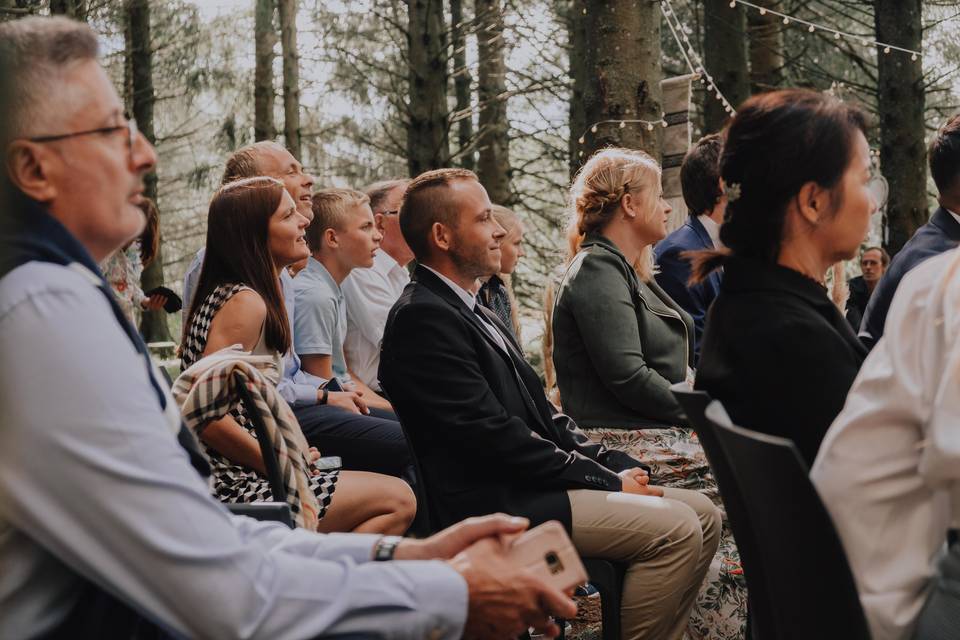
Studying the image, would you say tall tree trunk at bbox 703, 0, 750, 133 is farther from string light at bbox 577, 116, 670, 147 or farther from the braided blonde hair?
the braided blonde hair

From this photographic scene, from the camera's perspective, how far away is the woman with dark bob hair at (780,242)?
244 cm

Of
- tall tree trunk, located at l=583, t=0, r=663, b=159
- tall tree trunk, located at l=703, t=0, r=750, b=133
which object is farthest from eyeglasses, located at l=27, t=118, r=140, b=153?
tall tree trunk, located at l=703, t=0, r=750, b=133

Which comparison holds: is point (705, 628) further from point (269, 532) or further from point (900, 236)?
point (900, 236)

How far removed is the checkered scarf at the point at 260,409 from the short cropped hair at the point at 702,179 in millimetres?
3313

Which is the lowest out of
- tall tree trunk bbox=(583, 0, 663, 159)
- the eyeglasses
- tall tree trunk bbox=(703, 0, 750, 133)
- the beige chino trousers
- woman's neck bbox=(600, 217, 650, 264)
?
the beige chino trousers

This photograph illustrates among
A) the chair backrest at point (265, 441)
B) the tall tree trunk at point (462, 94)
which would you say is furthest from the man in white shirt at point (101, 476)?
the tall tree trunk at point (462, 94)

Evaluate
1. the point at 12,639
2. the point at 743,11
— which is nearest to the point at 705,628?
the point at 12,639

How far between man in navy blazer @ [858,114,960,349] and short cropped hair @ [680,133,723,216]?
1.35 m

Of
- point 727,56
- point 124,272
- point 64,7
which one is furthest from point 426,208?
point 727,56

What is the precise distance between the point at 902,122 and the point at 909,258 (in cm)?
867

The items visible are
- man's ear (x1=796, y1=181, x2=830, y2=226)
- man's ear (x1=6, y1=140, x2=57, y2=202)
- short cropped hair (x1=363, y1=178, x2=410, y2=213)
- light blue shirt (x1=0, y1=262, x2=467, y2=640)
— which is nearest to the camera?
light blue shirt (x1=0, y1=262, x2=467, y2=640)

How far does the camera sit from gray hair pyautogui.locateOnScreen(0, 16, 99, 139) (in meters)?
1.77

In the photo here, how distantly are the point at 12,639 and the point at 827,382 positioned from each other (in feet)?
5.40

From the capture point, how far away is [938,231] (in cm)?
433
